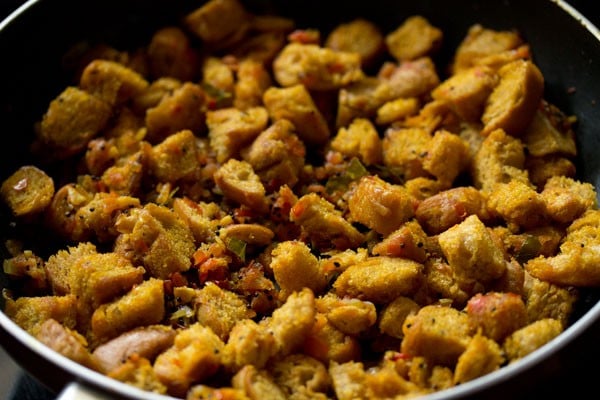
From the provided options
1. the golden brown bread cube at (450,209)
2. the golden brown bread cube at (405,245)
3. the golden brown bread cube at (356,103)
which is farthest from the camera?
the golden brown bread cube at (356,103)

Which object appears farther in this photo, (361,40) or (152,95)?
(361,40)

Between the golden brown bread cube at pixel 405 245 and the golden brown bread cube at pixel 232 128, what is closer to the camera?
the golden brown bread cube at pixel 405 245

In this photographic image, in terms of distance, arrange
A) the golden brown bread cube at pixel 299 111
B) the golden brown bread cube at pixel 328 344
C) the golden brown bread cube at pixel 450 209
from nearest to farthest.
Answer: the golden brown bread cube at pixel 328 344, the golden brown bread cube at pixel 450 209, the golden brown bread cube at pixel 299 111

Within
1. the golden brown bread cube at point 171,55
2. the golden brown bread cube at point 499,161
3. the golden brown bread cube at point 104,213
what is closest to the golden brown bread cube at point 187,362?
the golden brown bread cube at point 104,213

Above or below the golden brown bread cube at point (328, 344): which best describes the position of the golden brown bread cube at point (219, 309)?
above

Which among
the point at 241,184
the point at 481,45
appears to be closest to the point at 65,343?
the point at 241,184

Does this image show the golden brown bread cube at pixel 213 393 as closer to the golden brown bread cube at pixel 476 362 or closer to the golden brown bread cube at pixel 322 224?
the golden brown bread cube at pixel 476 362

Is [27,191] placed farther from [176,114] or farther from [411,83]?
[411,83]
